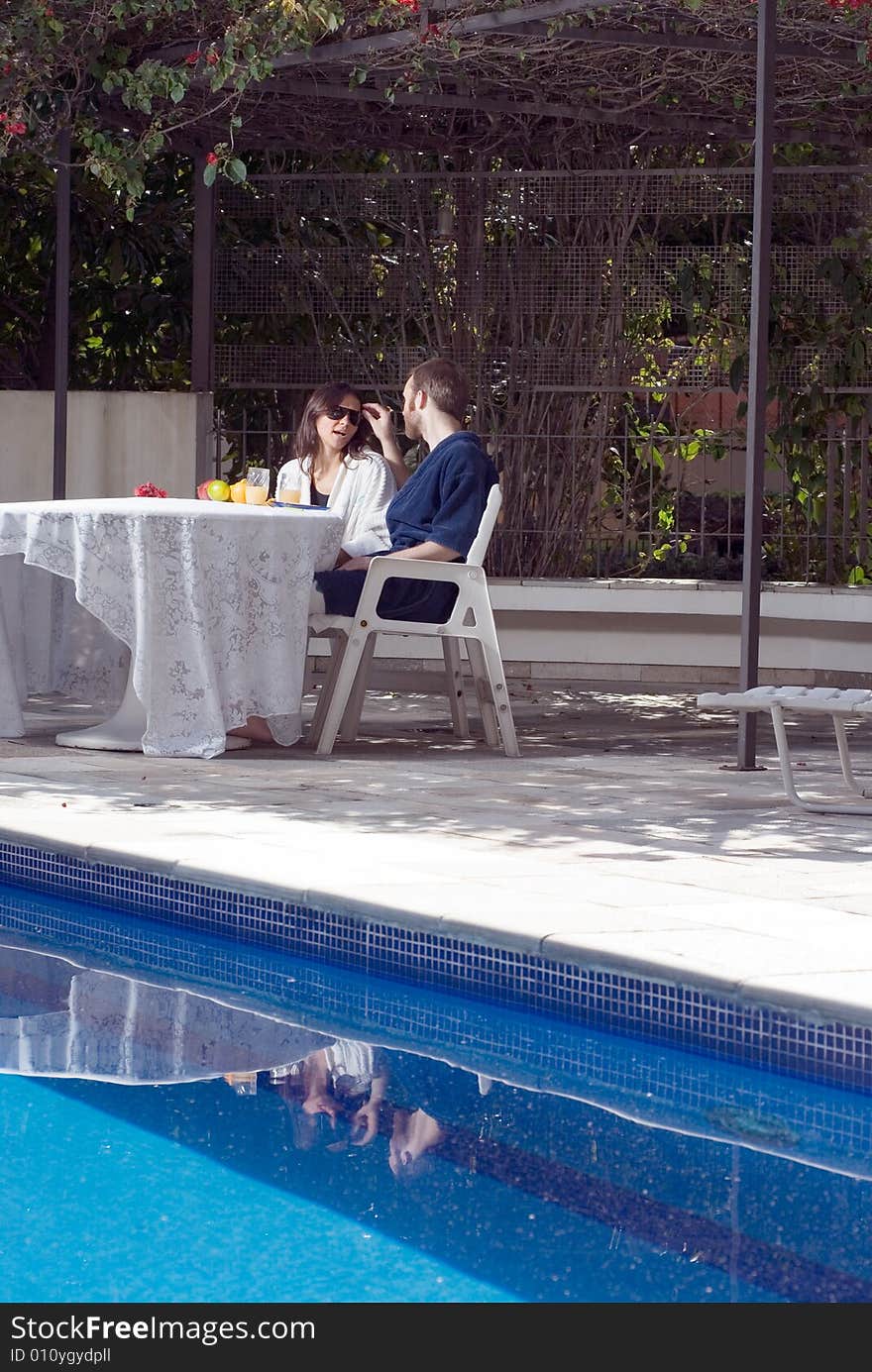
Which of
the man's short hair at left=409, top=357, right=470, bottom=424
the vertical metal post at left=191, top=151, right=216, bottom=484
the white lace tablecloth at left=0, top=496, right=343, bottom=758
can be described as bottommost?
the white lace tablecloth at left=0, top=496, right=343, bottom=758

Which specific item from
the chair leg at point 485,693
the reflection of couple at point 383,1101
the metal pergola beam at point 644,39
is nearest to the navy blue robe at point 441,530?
the chair leg at point 485,693

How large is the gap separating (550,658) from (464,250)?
196cm

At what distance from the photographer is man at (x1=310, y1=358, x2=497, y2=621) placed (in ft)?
20.3

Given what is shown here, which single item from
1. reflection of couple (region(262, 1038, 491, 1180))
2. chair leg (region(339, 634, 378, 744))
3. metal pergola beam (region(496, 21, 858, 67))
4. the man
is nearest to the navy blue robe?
the man

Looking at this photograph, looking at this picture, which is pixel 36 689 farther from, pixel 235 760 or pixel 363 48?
pixel 363 48

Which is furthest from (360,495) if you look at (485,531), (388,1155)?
(388,1155)

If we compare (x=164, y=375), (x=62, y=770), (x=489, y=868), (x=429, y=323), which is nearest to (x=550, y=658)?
(x=429, y=323)

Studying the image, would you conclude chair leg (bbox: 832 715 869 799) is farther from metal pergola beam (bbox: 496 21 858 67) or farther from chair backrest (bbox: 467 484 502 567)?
metal pergola beam (bbox: 496 21 858 67)

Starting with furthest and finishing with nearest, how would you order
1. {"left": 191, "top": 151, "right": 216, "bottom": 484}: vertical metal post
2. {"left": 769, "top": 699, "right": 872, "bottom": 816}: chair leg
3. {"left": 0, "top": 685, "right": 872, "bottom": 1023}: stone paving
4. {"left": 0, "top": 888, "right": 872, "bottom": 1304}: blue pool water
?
{"left": 191, "top": 151, "right": 216, "bottom": 484}: vertical metal post, {"left": 769, "top": 699, "right": 872, "bottom": 816}: chair leg, {"left": 0, "top": 685, "right": 872, "bottom": 1023}: stone paving, {"left": 0, "top": 888, "right": 872, "bottom": 1304}: blue pool water

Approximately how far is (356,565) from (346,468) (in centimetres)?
45

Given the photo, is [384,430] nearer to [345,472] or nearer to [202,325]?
[345,472]

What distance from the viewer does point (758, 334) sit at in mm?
5707

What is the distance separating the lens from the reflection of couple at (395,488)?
20.4 feet

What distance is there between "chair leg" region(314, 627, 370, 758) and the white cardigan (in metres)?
0.46
